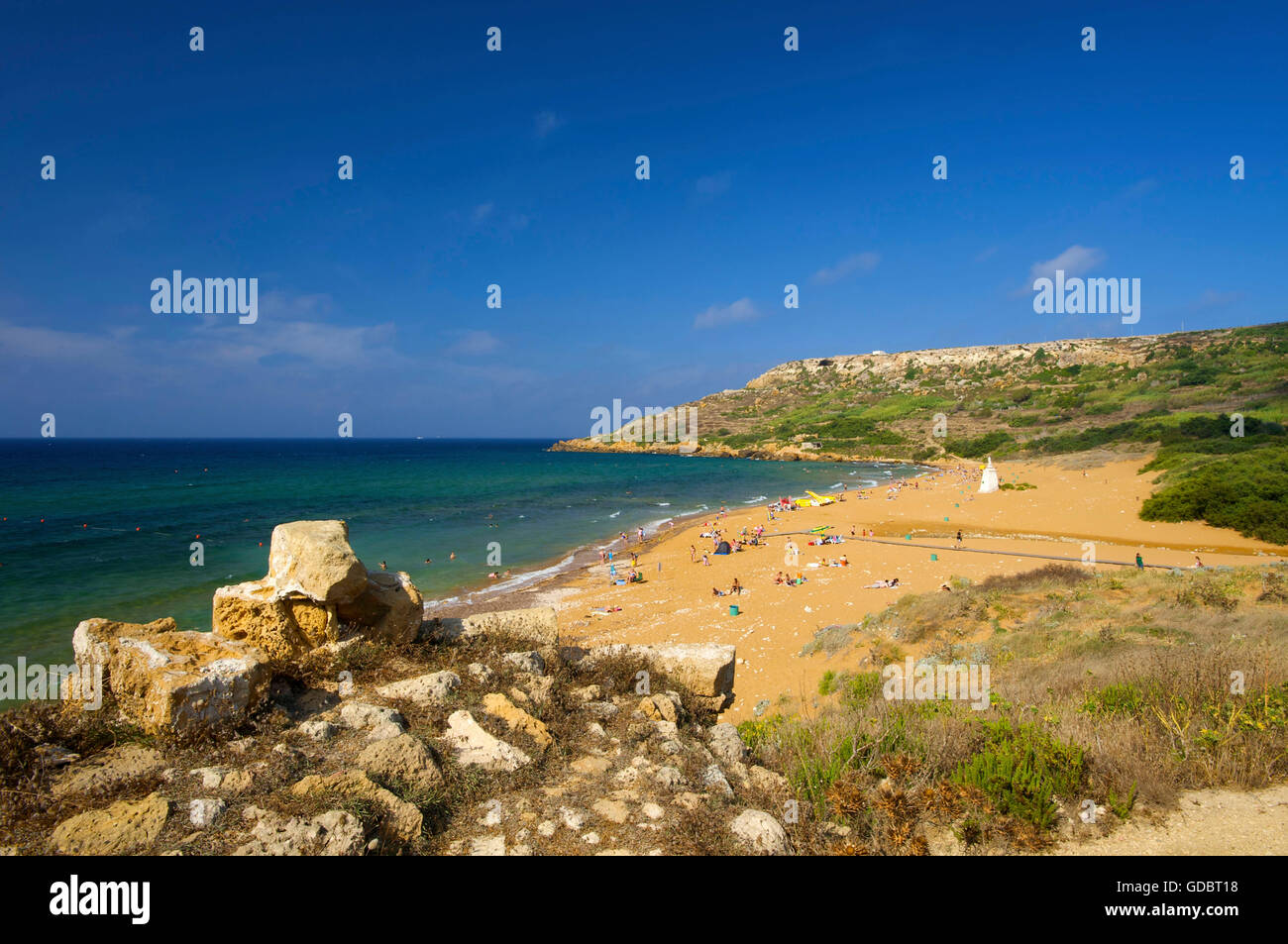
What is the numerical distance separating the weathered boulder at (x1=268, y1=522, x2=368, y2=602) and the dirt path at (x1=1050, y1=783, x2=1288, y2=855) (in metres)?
6.18

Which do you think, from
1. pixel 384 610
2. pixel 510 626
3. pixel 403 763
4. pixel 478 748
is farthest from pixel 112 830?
pixel 510 626

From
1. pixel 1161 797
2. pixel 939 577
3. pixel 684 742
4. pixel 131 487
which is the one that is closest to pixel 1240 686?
pixel 1161 797

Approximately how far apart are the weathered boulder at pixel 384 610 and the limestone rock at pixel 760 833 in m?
4.14

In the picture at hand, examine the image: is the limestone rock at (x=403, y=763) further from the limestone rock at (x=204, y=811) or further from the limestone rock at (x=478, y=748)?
the limestone rock at (x=204, y=811)

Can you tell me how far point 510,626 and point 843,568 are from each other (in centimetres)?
1537

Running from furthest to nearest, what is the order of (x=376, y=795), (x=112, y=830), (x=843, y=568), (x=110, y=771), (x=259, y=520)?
1. (x=259, y=520)
2. (x=843, y=568)
3. (x=110, y=771)
4. (x=376, y=795)
5. (x=112, y=830)

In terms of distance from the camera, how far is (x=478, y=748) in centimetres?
463

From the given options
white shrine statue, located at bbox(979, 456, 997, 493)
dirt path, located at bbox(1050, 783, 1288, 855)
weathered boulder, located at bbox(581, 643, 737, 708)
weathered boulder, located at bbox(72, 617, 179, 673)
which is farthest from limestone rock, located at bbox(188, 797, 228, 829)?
white shrine statue, located at bbox(979, 456, 997, 493)

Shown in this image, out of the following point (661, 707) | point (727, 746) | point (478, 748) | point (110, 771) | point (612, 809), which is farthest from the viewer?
point (661, 707)

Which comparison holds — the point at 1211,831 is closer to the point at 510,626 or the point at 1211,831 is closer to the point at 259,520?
the point at 510,626

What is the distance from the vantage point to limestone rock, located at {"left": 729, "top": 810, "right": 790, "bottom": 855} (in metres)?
3.64

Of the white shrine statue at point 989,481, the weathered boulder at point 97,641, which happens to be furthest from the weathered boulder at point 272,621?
the white shrine statue at point 989,481
